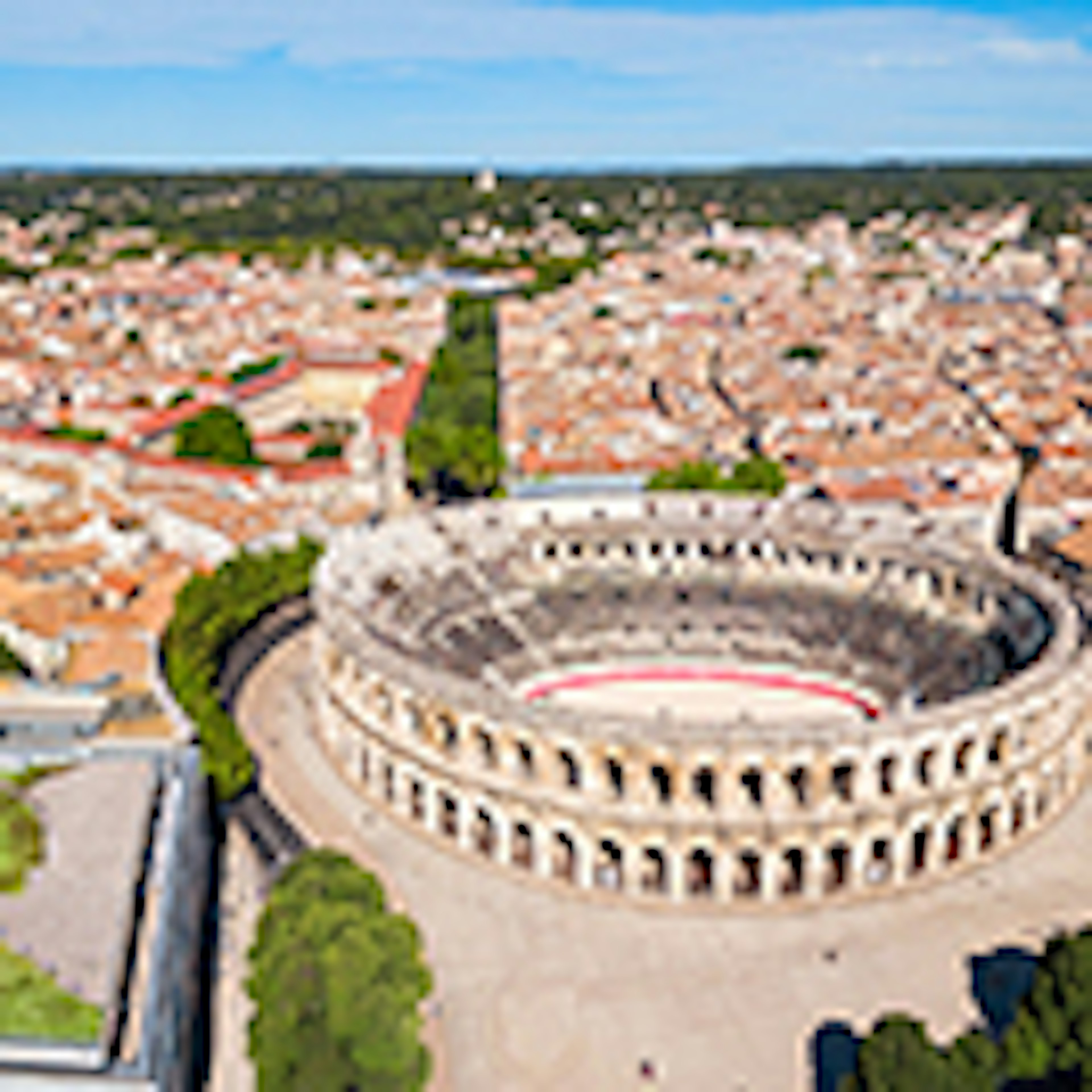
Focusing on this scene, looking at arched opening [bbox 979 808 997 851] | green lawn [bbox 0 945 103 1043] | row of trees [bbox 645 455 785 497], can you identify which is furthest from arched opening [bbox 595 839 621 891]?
row of trees [bbox 645 455 785 497]

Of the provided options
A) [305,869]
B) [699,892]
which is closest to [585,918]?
[699,892]

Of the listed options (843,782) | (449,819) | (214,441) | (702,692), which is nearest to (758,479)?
(702,692)

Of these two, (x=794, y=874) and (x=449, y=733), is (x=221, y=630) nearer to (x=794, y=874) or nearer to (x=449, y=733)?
(x=449, y=733)

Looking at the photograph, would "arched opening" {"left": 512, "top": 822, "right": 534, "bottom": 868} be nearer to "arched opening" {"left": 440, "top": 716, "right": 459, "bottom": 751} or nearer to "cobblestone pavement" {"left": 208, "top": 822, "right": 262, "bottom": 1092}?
"arched opening" {"left": 440, "top": 716, "right": 459, "bottom": 751}

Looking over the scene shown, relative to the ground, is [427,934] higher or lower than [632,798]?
lower

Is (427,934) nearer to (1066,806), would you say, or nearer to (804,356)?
(1066,806)
